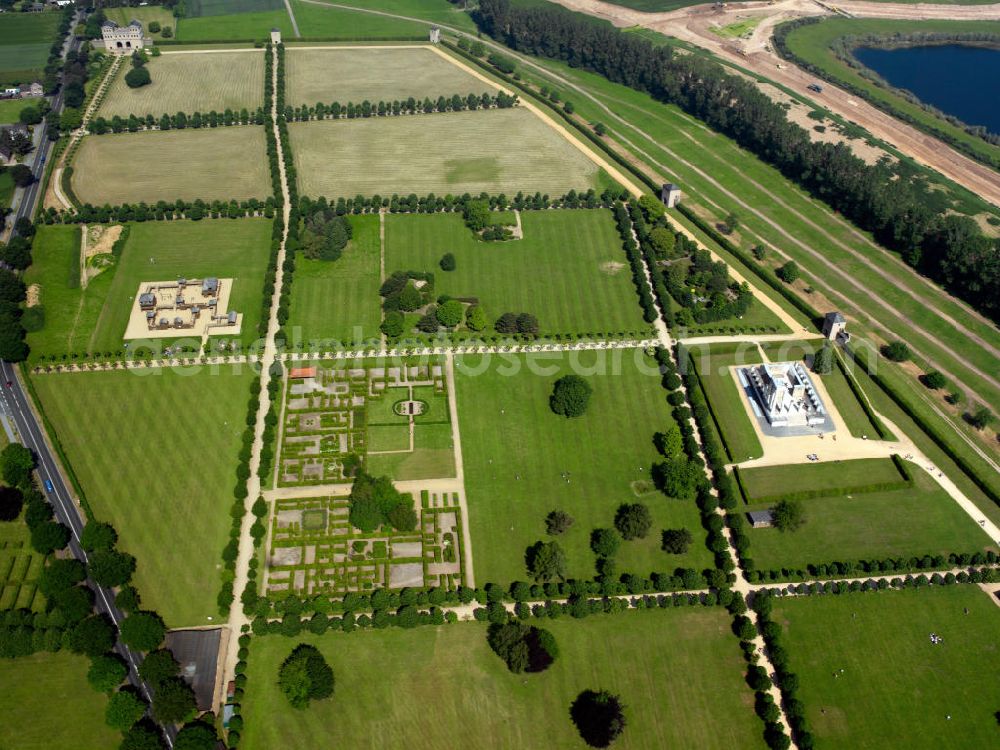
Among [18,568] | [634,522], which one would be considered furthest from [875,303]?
[18,568]

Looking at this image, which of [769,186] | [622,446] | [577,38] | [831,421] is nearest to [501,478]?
[622,446]

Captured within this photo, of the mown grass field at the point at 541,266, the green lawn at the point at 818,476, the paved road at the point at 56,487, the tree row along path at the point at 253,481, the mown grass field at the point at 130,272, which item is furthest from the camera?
the mown grass field at the point at 541,266

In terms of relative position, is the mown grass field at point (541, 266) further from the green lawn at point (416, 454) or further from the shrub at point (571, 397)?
the green lawn at point (416, 454)

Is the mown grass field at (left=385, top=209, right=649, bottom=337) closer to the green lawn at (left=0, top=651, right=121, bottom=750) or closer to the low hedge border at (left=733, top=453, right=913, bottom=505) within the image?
the low hedge border at (left=733, top=453, right=913, bottom=505)

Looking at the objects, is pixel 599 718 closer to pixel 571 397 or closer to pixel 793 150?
pixel 571 397

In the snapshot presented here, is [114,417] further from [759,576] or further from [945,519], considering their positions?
[945,519]

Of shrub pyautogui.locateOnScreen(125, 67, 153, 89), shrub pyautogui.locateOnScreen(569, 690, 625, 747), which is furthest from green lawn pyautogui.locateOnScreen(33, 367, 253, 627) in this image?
shrub pyautogui.locateOnScreen(125, 67, 153, 89)

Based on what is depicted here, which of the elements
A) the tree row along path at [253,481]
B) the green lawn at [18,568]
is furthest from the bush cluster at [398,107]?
the green lawn at [18,568]
